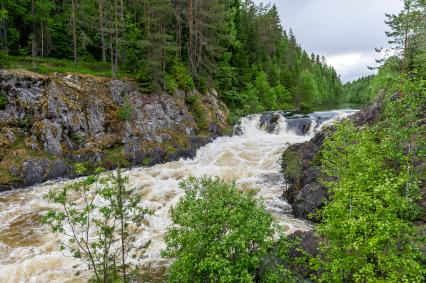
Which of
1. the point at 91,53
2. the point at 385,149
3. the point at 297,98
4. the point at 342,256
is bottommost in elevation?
the point at 342,256

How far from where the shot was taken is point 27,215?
14.7 m

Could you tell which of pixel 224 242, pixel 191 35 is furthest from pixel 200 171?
pixel 191 35

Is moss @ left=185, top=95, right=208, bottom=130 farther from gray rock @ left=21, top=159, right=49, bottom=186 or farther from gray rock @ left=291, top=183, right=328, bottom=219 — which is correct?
gray rock @ left=291, top=183, right=328, bottom=219

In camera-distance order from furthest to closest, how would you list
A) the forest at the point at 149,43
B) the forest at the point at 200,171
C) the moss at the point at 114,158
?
the forest at the point at 149,43
the moss at the point at 114,158
the forest at the point at 200,171

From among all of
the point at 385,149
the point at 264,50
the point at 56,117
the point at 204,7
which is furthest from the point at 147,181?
the point at 264,50

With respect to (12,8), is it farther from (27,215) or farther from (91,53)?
(27,215)

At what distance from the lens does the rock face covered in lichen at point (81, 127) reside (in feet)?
63.4

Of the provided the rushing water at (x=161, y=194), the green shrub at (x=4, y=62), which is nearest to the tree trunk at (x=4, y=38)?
the green shrub at (x=4, y=62)

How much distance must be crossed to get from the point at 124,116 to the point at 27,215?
38.4 feet

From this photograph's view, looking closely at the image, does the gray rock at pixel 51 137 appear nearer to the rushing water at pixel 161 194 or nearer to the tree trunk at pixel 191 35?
the rushing water at pixel 161 194

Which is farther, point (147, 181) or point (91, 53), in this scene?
point (91, 53)

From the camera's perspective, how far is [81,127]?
73.6 feet

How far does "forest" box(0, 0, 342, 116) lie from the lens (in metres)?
28.6

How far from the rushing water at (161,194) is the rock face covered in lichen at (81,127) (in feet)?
4.63
